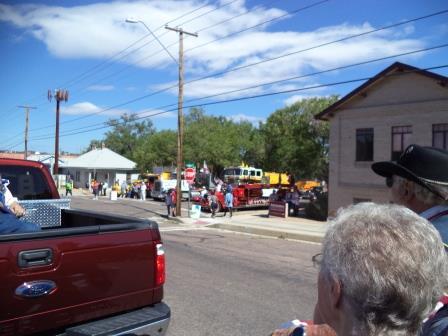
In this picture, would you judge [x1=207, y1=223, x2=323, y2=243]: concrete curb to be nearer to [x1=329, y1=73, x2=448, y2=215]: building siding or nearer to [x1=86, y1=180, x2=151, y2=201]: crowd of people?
[x1=329, y1=73, x2=448, y2=215]: building siding

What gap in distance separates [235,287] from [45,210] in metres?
3.59

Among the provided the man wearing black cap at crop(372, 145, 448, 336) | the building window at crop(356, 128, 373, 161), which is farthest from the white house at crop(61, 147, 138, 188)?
the man wearing black cap at crop(372, 145, 448, 336)

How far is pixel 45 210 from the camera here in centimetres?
573

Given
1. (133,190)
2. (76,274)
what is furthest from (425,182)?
(133,190)

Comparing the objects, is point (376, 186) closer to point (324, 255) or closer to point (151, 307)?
point (151, 307)

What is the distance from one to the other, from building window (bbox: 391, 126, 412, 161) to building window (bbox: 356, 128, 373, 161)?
1.26 m

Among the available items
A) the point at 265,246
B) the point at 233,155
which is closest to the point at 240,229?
the point at 265,246

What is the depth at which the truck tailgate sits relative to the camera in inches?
125

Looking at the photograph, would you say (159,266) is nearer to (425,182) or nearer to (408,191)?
(408,191)

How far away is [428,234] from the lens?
1.49 meters

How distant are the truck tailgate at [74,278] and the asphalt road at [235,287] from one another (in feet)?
6.26

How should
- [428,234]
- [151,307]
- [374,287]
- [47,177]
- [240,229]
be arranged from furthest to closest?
[240,229] → [47,177] → [151,307] → [428,234] → [374,287]

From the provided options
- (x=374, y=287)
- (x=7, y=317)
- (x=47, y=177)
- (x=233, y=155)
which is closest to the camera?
(x=374, y=287)

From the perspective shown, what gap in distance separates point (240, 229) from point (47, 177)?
14.0m
